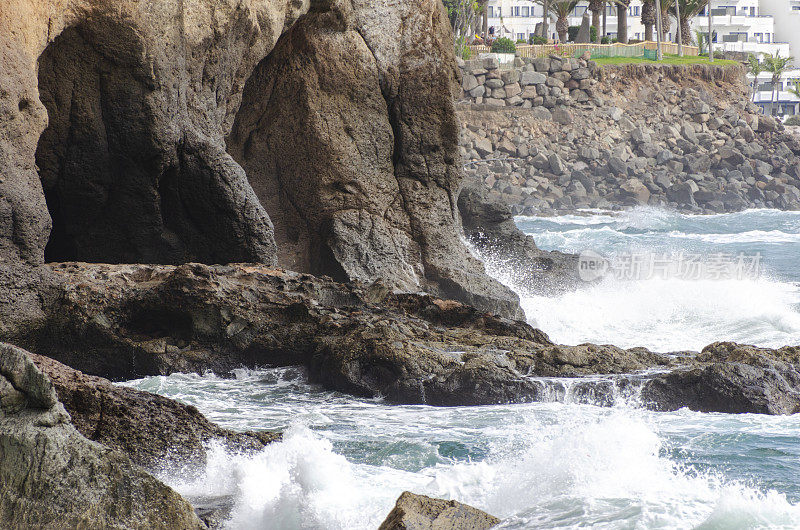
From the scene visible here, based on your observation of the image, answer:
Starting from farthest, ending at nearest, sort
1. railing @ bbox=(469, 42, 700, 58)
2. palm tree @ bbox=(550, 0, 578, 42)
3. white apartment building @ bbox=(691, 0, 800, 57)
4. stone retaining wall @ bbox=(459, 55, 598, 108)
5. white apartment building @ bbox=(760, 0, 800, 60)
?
white apartment building @ bbox=(760, 0, 800, 60), white apartment building @ bbox=(691, 0, 800, 57), palm tree @ bbox=(550, 0, 578, 42), railing @ bbox=(469, 42, 700, 58), stone retaining wall @ bbox=(459, 55, 598, 108)

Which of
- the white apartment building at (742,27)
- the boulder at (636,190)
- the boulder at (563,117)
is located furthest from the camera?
the white apartment building at (742,27)

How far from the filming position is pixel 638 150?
36.7 metres

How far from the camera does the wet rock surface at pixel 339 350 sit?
776cm

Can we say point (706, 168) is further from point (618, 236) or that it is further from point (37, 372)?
point (37, 372)

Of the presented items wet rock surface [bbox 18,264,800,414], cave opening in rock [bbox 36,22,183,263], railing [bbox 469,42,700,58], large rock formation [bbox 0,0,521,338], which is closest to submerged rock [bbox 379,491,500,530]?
wet rock surface [bbox 18,264,800,414]

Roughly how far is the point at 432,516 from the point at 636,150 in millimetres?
33902

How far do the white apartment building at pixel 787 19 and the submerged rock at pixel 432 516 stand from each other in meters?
69.3

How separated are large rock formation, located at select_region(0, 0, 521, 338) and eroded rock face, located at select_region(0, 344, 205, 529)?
3.98 metres

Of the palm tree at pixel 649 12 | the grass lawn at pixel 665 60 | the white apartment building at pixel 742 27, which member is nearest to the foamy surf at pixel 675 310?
the grass lawn at pixel 665 60

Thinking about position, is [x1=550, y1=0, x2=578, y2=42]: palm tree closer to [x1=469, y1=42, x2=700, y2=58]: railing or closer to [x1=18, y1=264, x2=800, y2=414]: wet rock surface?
[x1=469, y1=42, x2=700, y2=58]: railing

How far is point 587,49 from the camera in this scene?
132ft

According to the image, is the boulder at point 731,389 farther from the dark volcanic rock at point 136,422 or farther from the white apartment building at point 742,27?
the white apartment building at point 742,27

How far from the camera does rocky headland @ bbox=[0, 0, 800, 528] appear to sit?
5285mm

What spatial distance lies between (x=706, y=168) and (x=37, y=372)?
1353 inches
